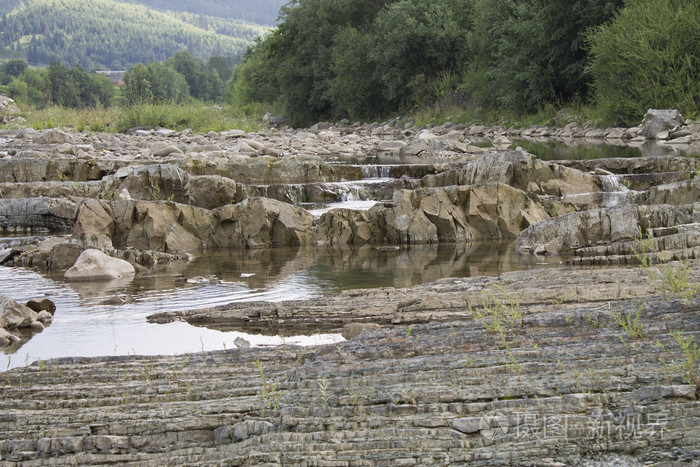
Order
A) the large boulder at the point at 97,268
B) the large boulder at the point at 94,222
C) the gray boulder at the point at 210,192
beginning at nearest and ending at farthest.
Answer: the large boulder at the point at 97,268
the large boulder at the point at 94,222
the gray boulder at the point at 210,192

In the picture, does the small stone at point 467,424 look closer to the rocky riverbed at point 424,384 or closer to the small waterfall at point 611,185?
the rocky riverbed at point 424,384

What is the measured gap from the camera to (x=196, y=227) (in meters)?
12.2

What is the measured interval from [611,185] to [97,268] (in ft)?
34.0

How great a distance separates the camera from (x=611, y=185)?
1550 cm

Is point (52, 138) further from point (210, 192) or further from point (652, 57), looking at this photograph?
point (652, 57)


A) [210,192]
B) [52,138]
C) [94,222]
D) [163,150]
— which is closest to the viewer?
[94,222]

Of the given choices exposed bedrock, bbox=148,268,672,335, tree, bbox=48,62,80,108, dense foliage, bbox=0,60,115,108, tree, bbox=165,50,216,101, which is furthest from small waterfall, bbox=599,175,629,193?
tree, bbox=165,50,216,101

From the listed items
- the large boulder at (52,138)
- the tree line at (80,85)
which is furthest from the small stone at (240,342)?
the tree line at (80,85)

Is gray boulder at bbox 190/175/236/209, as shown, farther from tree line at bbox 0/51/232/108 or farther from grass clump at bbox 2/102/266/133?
tree line at bbox 0/51/232/108

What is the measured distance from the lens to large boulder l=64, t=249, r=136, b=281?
9633 mm

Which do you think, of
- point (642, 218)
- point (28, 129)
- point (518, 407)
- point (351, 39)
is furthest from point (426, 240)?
point (351, 39)

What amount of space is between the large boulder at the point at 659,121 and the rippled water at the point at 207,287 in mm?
17260

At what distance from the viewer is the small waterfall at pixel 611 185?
50.5 feet

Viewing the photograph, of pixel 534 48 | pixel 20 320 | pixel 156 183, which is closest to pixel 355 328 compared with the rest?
pixel 20 320
